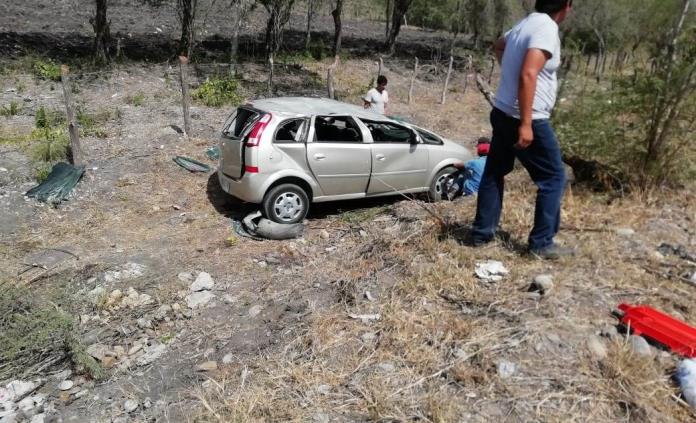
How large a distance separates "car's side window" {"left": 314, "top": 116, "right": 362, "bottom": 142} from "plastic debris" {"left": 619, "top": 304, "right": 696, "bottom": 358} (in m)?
4.12

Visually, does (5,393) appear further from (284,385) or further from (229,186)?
(229,186)

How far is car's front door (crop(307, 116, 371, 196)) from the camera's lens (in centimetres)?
639

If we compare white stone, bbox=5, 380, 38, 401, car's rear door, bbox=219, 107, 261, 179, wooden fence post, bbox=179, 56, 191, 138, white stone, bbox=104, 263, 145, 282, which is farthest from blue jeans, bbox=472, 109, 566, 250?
wooden fence post, bbox=179, 56, 191, 138

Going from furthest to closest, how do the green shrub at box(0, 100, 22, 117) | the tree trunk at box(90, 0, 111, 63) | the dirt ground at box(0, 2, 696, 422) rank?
the tree trunk at box(90, 0, 111, 63) → the green shrub at box(0, 100, 22, 117) → the dirt ground at box(0, 2, 696, 422)

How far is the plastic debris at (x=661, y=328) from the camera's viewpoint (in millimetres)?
2889

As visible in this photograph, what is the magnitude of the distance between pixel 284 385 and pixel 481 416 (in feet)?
3.75

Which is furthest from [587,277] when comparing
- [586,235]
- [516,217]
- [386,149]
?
[386,149]

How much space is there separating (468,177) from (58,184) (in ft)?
18.4

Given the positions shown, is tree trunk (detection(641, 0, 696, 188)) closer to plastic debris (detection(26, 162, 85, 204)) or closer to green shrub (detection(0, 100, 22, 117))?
plastic debris (detection(26, 162, 85, 204))

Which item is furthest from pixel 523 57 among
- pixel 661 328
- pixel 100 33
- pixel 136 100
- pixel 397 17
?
pixel 397 17

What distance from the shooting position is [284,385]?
3.06 meters

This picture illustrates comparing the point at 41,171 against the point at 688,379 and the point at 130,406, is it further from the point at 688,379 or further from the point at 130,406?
the point at 688,379

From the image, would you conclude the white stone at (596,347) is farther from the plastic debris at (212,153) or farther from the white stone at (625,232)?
the plastic debris at (212,153)

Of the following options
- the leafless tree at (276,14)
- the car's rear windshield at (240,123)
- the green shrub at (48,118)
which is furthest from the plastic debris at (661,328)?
the leafless tree at (276,14)
